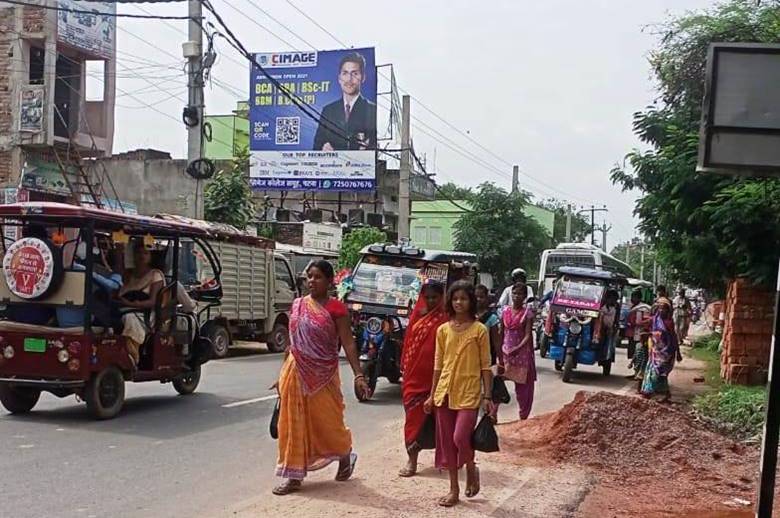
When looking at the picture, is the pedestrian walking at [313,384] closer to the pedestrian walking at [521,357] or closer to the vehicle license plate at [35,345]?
the vehicle license plate at [35,345]

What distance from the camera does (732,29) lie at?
14680 mm

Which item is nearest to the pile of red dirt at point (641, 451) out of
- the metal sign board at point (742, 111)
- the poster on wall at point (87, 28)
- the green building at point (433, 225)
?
the metal sign board at point (742, 111)

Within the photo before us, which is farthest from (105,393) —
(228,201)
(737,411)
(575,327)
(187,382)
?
(228,201)

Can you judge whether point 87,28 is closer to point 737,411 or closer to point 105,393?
point 105,393

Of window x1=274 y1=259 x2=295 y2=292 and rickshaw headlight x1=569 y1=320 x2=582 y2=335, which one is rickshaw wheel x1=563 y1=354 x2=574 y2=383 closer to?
rickshaw headlight x1=569 y1=320 x2=582 y2=335

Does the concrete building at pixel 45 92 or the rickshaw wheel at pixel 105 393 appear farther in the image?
the concrete building at pixel 45 92

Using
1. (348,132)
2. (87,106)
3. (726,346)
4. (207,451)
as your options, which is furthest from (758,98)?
(348,132)

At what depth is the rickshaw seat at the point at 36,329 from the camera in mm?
9250

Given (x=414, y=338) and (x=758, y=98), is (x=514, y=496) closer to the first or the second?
(x=414, y=338)

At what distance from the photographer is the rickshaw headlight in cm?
1648

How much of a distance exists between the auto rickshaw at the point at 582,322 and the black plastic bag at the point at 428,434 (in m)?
9.65

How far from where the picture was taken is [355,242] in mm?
30000

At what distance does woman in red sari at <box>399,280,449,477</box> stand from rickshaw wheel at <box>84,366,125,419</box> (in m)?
3.90

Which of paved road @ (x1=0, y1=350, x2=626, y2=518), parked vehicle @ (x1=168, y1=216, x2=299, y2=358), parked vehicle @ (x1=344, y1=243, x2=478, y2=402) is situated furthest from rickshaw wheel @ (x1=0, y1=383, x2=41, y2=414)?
parked vehicle @ (x1=168, y1=216, x2=299, y2=358)
